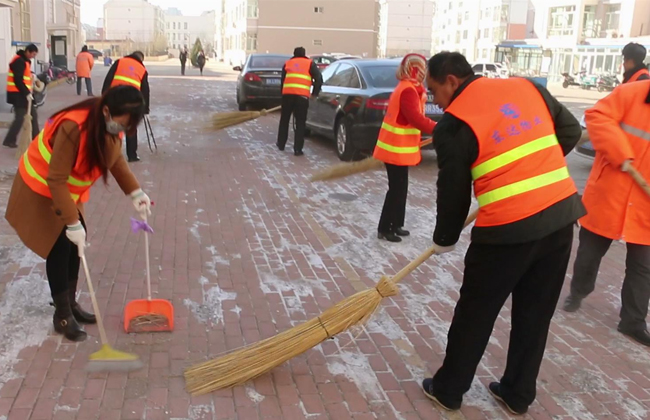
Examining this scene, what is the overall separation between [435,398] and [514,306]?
66cm

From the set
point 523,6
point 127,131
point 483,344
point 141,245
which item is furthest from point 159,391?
point 523,6

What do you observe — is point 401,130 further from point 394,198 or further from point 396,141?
point 394,198

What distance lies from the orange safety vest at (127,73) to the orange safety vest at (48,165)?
5.55m

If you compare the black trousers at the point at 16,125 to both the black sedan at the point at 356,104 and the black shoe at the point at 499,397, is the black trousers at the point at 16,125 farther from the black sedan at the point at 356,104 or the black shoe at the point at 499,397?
the black shoe at the point at 499,397

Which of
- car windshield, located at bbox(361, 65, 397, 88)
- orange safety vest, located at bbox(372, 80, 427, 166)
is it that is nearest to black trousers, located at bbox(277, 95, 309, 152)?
car windshield, located at bbox(361, 65, 397, 88)

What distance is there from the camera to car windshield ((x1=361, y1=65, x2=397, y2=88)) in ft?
31.9

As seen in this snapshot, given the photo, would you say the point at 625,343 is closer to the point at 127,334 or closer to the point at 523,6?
the point at 127,334

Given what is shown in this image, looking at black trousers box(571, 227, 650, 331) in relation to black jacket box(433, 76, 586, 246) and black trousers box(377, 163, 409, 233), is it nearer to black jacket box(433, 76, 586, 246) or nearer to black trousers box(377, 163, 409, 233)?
black jacket box(433, 76, 586, 246)

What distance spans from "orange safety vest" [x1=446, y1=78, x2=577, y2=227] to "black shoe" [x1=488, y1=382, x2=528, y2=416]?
1054mm

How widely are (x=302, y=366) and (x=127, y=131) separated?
1700mm

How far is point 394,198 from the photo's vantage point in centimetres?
620

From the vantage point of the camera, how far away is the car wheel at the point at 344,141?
9.95 meters

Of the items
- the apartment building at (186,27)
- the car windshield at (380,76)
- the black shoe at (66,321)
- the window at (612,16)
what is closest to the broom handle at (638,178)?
the black shoe at (66,321)

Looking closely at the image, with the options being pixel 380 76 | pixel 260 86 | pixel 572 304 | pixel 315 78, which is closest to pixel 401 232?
pixel 572 304
